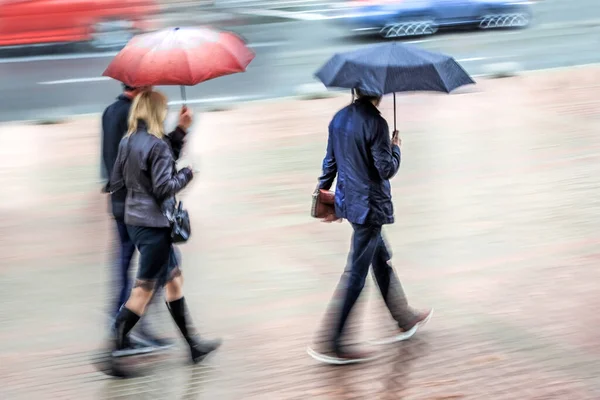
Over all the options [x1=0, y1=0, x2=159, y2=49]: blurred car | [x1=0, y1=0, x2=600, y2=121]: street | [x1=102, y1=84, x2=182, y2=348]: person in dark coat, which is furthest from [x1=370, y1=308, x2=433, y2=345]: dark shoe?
[x1=0, y1=0, x2=159, y2=49]: blurred car

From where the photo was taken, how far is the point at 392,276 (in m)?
5.73

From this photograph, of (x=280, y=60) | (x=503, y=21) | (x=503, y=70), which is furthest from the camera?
(x=503, y=21)

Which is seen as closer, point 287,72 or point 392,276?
point 392,276

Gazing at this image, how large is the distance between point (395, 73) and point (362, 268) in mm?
1222

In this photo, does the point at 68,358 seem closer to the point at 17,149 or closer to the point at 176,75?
the point at 176,75

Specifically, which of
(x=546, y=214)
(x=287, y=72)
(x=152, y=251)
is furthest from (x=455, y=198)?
(x=287, y=72)

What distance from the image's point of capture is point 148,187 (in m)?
5.09

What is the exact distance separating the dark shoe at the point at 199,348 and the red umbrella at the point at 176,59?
5.39 ft

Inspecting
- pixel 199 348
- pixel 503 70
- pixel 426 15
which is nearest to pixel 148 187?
pixel 199 348

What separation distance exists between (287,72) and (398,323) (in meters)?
10.1

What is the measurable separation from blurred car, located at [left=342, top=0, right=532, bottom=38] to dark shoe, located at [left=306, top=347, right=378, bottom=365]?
13.0 meters

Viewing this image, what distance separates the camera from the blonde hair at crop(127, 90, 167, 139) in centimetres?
504

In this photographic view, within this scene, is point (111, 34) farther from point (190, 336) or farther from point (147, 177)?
point (147, 177)

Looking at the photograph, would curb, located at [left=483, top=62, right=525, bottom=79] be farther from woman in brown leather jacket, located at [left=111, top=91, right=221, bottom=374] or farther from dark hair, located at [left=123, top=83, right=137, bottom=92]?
woman in brown leather jacket, located at [left=111, top=91, right=221, bottom=374]
